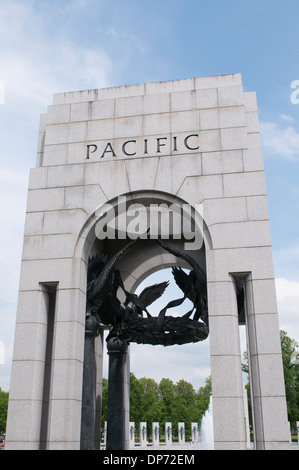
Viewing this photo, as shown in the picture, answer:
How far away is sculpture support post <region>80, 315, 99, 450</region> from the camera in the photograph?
1238cm

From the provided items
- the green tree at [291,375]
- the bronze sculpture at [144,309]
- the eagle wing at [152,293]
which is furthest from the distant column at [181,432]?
the bronze sculpture at [144,309]

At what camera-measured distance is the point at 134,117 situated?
13078mm

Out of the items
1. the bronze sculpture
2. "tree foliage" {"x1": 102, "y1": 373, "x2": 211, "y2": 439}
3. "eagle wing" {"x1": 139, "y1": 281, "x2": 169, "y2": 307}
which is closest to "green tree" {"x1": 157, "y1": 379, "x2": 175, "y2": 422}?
"tree foliage" {"x1": 102, "y1": 373, "x2": 211, "y2": 439}

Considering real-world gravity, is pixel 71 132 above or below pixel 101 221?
above

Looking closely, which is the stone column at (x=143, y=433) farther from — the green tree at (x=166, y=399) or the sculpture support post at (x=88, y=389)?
the green tree at (x=166, y=399)

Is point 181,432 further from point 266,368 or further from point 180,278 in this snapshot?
point 266,368

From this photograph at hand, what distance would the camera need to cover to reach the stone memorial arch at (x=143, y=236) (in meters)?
10.3

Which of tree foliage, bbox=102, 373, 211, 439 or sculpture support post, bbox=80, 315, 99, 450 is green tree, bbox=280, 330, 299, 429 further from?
sculpture support post, bbox=80, 315, 99, 450

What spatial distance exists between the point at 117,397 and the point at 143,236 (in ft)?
19.3

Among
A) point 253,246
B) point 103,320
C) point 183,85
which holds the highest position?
point 183,85
